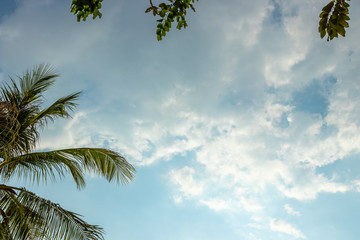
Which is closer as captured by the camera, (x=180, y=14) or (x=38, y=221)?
(x=180, y=14)

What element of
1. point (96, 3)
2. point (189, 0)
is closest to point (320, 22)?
point (189, 0)

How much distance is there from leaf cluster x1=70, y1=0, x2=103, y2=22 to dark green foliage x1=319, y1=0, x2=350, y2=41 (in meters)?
2.00

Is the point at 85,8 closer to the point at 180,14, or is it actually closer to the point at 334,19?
the point at 180,14

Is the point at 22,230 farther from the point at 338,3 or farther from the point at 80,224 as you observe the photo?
the point at 338,3

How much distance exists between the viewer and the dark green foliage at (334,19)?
2.10m

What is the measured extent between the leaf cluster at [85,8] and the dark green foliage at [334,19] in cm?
200

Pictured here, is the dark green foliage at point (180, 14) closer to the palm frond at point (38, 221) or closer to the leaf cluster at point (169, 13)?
the leaf cluster at point (169, 13)

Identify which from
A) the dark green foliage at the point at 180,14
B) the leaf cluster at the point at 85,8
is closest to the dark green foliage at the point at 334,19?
the dark green foliage at the point at 180,14

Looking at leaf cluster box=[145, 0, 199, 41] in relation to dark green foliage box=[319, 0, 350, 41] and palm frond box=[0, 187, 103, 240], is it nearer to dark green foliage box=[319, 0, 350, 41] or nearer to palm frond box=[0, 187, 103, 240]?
dark green foliage box=[319, 0, 350, 41]

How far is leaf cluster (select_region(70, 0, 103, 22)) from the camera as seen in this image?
2.73 m

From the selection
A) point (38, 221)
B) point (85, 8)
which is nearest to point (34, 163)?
point (38, 221)

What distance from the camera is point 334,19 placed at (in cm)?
213

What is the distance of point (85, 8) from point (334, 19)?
2.16m

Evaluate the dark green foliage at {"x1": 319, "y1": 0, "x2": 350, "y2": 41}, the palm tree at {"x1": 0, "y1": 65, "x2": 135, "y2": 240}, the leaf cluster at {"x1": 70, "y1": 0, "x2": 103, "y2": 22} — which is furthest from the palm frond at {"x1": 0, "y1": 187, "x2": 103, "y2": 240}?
the dark green foliage at {"x1": 319, "y1": 0, "x2": 350, "y2": 41}
